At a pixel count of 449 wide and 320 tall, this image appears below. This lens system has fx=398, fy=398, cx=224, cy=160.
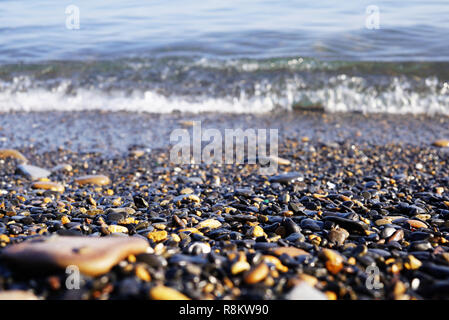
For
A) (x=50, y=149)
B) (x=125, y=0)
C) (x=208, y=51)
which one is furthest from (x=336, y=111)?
(x=125, y=0)

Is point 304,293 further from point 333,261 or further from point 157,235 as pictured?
point 157,235

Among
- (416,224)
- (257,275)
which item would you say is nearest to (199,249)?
(257,275)

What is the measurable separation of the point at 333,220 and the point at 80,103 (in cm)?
767

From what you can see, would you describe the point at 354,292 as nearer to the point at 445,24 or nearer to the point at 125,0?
the point at 445,24

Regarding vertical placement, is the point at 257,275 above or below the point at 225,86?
below

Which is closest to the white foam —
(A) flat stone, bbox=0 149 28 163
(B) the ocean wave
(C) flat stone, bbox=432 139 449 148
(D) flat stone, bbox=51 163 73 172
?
(B) the ocean wave

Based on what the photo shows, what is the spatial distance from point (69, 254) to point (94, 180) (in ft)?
10.2

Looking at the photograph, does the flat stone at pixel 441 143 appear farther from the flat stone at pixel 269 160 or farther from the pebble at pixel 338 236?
the pebble at pixel 338 236

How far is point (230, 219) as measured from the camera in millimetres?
2883

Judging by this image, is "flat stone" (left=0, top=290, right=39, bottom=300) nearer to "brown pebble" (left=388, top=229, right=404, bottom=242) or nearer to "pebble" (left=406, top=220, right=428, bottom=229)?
"brown pebble" (left=388, top=229, right=404, bottom=242)

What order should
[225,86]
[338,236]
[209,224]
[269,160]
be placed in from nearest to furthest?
[338,236]
[209,224]
[269,160]
[225,86]
